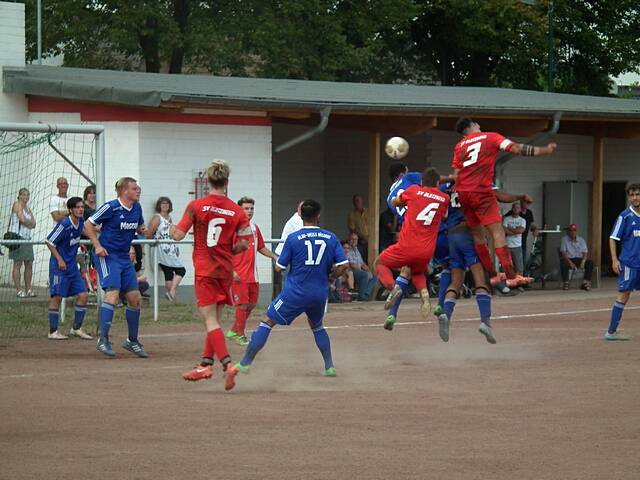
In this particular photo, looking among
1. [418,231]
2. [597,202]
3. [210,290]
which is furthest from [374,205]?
[210,290]

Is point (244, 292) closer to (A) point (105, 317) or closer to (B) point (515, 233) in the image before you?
(A) point (105, 317)

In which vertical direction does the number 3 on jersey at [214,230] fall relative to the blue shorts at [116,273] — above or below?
above

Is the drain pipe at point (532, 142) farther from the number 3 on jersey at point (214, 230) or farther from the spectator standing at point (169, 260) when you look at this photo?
the number 3 on jersey at point (214, 230)

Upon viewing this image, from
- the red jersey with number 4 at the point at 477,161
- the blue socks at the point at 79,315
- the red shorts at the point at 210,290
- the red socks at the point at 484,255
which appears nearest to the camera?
the red shorts at the point at 210,290

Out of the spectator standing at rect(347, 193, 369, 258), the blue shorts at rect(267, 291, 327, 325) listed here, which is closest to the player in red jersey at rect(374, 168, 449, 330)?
the blue shorts at rect(267, 291, 327, 325)

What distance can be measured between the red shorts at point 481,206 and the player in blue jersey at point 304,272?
267 cm

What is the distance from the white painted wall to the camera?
2420 cm

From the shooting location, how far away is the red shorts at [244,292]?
1653cm

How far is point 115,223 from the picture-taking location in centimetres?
1527

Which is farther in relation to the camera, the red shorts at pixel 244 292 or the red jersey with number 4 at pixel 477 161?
the red shorts at pixel 244 292

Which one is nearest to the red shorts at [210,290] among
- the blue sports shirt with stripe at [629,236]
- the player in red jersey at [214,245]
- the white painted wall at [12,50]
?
the player in red jersey at [214,245]

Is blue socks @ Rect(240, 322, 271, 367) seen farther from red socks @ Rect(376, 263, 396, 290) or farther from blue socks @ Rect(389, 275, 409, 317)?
red socks @ Rect(376, 263, 396, 290)

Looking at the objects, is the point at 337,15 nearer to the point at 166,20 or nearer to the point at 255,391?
the point at 166,20

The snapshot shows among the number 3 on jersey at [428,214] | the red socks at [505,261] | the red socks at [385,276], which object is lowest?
the red socks at [385,276]
